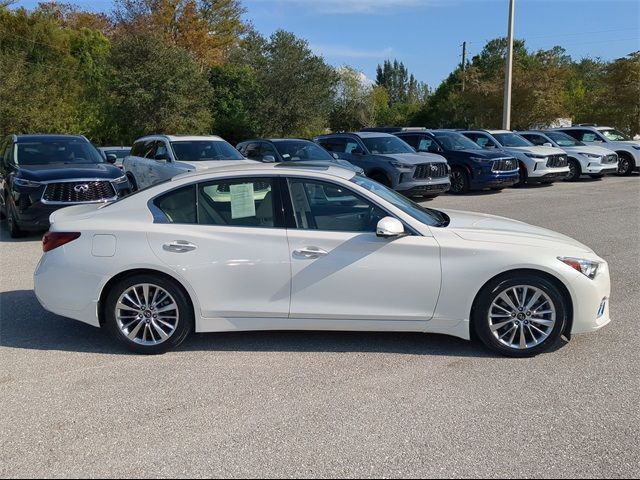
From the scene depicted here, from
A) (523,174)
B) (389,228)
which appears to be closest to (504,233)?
(389,228)

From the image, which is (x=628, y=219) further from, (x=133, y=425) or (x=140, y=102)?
(x=140, y=102)

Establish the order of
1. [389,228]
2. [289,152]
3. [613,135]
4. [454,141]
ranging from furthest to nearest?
1. [613,135]
2. [454,141]
3. [289,152]
4. [389,228]

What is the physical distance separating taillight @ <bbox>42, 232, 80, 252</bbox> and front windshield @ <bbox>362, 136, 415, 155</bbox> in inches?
448

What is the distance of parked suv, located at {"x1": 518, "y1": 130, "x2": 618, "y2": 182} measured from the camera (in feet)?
64.5

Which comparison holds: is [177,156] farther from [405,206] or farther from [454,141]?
[454,141]

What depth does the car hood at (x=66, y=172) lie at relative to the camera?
9.79 m

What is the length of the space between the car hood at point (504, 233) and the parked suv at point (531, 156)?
13222mm

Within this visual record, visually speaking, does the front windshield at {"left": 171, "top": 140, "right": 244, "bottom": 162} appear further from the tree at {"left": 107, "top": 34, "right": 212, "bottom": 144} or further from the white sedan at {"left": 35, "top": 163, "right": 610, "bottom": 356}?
the tree at {"left": 107, "top": 34, "right": 212, "bottom": 144}

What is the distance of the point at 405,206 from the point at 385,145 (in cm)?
1109

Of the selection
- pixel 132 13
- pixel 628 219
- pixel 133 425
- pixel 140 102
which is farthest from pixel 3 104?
pixel 133 425

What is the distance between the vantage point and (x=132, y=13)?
4125cm

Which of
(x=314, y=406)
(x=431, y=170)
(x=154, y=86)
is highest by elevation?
(x=154, y=86)

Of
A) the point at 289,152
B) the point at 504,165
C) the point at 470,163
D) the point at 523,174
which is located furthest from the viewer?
the point at 523,174

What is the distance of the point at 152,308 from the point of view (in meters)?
4.96
